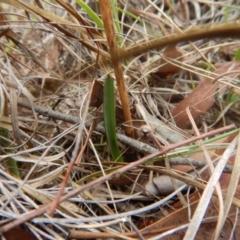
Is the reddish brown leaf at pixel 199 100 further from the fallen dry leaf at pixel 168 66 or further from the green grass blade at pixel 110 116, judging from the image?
the green grass blade at pixel 110 116

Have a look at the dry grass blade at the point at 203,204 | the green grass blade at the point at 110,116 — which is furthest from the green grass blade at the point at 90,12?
the dry grass blade at the point at 203,204

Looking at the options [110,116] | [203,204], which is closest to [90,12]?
[110,116]

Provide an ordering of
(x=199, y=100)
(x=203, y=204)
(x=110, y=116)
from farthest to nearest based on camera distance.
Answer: (x=199, y=100) → (x=110, y=116) → (x=203, y=204)

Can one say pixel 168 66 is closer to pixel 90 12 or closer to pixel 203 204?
pixel 90 12

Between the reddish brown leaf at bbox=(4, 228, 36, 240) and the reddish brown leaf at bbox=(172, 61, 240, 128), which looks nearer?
the reddish brown leaf at bbox=(4, 228, 36, 240)

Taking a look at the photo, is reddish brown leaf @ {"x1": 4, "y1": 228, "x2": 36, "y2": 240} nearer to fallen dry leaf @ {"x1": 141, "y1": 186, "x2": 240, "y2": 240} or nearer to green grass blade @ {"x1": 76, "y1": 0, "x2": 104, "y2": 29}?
fallen dry leaf @ {"x1": 141, "y1": 186, "x2": 240, "y2": 240}

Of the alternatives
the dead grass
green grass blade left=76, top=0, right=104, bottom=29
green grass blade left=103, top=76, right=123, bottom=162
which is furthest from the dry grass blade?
green grass blade left=76, top=0, right=104, bottom=29
